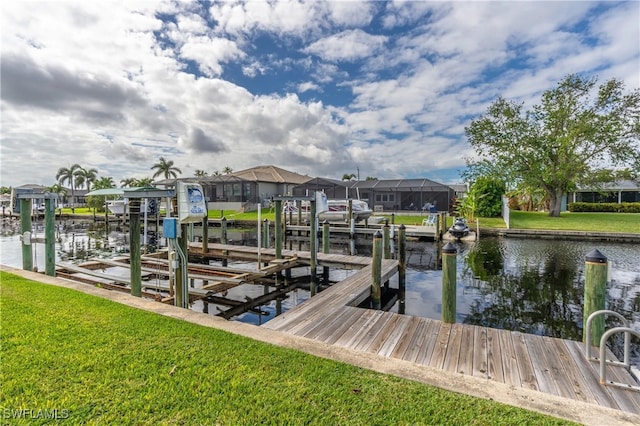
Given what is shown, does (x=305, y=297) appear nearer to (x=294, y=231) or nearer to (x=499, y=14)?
(x=499, y=14)

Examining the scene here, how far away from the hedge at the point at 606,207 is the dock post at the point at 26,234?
39.1 metres

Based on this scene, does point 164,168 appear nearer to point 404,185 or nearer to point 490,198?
point 404,185

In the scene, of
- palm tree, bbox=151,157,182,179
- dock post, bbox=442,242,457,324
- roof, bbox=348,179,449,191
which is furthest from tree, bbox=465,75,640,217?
palm tree, bbox=151,157,182,179

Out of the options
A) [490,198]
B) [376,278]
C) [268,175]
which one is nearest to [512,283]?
[376,278]

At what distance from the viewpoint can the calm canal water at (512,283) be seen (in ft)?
21.7

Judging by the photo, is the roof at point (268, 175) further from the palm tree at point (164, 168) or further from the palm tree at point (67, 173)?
the palm tree at point (67, 173)

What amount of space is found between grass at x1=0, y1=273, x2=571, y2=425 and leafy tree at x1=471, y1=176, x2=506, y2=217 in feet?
87.5

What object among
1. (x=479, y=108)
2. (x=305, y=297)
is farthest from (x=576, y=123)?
(x=305, y=297)

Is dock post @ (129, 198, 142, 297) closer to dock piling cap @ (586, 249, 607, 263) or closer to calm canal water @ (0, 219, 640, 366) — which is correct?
calm canal water @ (0, 219, 640, 366)

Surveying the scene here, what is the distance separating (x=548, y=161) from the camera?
25594 mm

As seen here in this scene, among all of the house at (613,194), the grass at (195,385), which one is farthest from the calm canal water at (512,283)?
the house at (613,194)

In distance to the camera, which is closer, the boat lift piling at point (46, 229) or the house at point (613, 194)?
the boat lift piling at point (46, 229)

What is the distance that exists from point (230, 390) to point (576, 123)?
30.4 metres

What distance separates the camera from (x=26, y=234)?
23.9ft
